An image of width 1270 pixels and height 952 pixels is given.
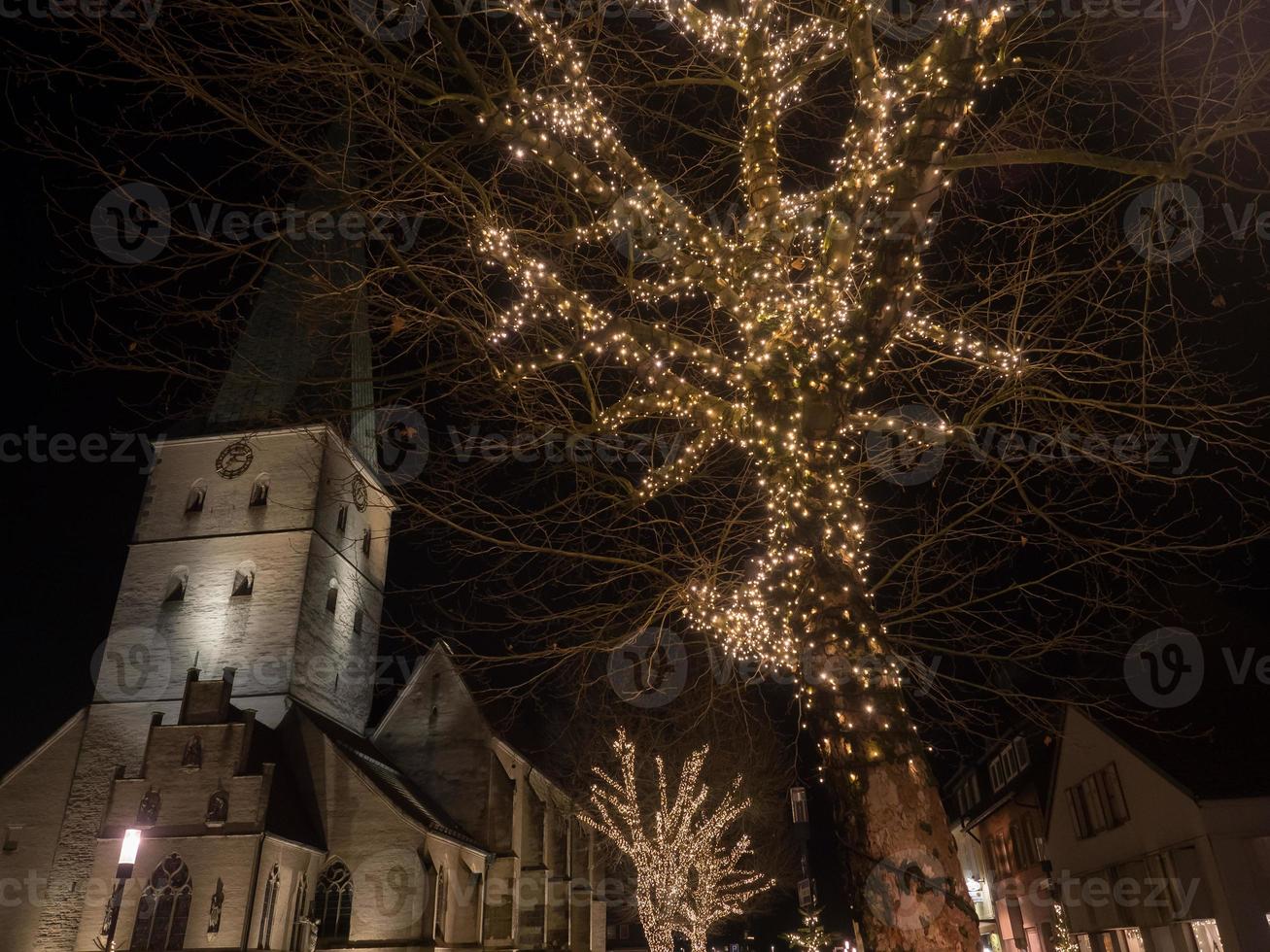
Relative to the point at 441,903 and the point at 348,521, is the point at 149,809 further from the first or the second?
the point at 348,521

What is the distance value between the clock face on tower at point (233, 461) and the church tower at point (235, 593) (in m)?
0.05

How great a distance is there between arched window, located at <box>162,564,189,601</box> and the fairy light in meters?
26.8

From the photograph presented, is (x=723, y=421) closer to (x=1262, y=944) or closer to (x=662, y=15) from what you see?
(x=662, y=15)

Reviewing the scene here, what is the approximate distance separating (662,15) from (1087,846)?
24.1m

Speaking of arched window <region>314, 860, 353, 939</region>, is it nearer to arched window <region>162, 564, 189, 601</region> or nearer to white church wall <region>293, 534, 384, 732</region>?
white church wall <region>293, 534, 384, 732</region>

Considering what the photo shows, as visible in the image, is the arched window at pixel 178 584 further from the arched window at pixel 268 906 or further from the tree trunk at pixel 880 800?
the tree trunk at pixel 880 800

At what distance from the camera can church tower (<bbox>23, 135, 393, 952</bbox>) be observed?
26.8 meters

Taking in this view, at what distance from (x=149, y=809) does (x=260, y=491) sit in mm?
11308

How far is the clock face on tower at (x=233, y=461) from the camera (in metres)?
31.2

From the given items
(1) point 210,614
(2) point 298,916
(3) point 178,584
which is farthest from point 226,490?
(2) point 298,916

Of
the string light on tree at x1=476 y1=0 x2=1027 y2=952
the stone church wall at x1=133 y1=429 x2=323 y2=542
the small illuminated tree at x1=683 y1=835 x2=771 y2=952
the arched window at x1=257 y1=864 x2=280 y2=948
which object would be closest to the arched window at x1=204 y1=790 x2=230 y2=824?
the arched window at x1=257 y1=864 x2=280 y2=948

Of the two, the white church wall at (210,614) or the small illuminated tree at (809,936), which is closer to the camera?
the small illuminated tree at (809,936)

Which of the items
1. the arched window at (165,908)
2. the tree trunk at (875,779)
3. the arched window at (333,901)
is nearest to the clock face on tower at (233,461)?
the arched window at (165,908)

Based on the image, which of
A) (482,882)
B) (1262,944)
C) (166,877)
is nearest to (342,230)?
(1262,944)
